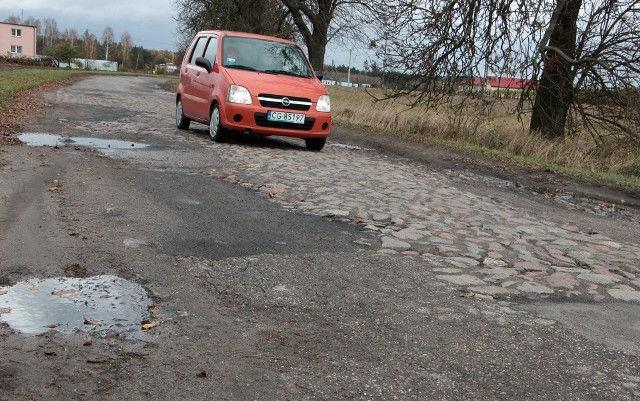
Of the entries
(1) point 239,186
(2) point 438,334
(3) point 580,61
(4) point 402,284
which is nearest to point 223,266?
(4) point 402,284

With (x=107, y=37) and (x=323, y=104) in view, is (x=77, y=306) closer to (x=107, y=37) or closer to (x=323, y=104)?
(x=323, y=104)

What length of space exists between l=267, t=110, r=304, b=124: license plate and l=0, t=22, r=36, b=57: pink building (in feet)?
375

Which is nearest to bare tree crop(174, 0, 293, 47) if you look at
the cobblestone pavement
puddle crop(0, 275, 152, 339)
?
the cobblestone pavement

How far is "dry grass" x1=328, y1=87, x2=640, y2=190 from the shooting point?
14.0 m

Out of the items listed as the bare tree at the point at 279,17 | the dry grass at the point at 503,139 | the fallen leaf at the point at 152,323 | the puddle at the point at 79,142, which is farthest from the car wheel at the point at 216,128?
the bare tree at the point at 279,17

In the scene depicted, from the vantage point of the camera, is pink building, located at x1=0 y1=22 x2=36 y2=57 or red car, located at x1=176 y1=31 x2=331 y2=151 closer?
red car, located at x1=176 y1=31 x2=331 y2=151

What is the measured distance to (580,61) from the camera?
15.1 meters

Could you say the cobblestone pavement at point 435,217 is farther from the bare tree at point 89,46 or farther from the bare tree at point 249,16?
the bare tree at point 89,46

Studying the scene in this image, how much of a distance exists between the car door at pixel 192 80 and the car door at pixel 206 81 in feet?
0.19

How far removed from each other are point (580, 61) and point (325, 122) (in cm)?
719

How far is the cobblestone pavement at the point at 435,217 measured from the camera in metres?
4.90

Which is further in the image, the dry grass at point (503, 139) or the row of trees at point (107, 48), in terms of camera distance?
the row of trees at point (107, 48)

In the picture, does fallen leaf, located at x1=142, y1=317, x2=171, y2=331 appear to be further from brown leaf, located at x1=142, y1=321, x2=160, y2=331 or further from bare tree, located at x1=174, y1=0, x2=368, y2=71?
bare tree, located at x1=174, y1=0, x2=368, y2=71

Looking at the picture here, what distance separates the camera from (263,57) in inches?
475
